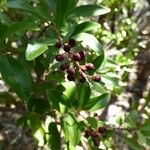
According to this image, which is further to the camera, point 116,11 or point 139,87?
point 139,87

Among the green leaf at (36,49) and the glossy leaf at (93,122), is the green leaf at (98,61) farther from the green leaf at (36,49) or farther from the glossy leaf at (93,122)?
the green leaf at (36,49)

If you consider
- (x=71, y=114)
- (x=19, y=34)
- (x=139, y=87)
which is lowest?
(x=139, y=87)

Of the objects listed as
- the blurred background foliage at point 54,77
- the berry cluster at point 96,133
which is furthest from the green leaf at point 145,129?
the berry cluster at point 96,133

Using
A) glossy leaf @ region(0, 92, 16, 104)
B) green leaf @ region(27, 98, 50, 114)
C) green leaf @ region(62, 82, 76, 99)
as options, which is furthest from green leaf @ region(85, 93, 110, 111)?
glossy leaf @ region(0, 92, 16, 104)

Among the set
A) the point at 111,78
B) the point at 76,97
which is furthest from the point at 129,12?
the point at 76,97

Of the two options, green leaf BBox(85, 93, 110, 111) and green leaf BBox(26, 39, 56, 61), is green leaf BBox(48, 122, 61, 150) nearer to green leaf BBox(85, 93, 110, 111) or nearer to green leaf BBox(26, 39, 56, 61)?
green leaf BBox(85, 93, 110, 111)

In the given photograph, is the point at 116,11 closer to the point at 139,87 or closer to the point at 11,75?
the point at 11,75
